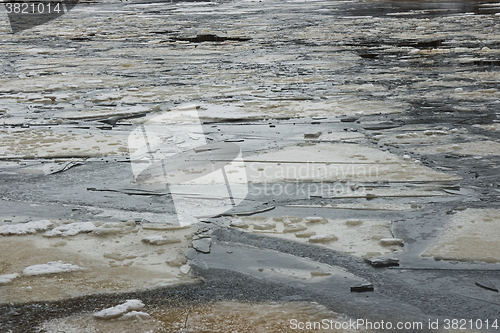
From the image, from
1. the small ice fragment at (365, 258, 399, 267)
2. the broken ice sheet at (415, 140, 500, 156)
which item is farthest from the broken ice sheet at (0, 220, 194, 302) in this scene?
the broken ice sheet at (415, 140, 500, 156)

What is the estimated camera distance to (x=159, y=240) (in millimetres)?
3660

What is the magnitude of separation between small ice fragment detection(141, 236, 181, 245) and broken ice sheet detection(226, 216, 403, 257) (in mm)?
369

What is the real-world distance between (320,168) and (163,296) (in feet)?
6.79

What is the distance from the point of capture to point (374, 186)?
14.6 feet

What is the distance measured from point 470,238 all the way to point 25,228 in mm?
2355

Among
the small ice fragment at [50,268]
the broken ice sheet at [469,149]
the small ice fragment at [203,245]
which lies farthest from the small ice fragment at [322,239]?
the broken ice sheet at [469,149]

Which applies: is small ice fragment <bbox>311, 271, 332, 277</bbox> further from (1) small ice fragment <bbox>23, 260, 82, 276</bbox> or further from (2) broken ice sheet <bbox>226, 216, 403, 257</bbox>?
(1) small ice fragment <bbox>23, 260, 82, 276</bbox>

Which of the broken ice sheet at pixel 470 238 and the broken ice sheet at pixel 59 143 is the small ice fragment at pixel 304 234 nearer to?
the broken ice sheet at pixel 470 238

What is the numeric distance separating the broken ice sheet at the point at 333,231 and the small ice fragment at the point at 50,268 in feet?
3.04

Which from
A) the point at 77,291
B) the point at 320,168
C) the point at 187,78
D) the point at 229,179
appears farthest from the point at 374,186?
the point at 187,78

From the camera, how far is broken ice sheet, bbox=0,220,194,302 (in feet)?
10.4

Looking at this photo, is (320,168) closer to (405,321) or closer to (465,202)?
(465,202)

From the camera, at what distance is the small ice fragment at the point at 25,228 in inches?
152

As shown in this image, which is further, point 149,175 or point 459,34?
point 459,34
